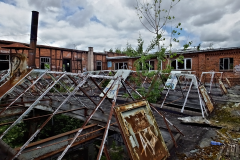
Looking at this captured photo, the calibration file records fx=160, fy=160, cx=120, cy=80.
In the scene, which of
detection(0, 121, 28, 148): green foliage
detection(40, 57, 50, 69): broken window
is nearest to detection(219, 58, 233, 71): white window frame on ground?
detection(0, 121, 28, 148): green foliage

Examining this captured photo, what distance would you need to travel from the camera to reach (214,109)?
23.2ft

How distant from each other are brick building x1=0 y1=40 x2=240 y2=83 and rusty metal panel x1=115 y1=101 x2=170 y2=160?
12958 millimetres

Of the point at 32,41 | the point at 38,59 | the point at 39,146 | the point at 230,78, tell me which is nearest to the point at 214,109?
the point at 39,146

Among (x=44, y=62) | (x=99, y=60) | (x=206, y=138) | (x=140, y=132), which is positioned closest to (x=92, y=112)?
(x=140, y=132)

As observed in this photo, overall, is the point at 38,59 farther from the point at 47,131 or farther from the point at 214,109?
the point at 214,109

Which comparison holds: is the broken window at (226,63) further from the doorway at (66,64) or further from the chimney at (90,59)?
the doorway at (66,64)

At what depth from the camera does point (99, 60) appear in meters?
21.5

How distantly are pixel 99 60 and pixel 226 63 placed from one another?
1432cm

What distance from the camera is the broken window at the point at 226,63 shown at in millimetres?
14797

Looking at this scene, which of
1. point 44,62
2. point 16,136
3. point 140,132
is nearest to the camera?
point 140,132

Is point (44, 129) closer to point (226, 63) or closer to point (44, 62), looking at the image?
point (44, 62)

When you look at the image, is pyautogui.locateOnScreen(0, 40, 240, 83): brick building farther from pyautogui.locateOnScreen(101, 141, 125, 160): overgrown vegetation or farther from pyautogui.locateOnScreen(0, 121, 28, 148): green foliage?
pyautogui.locateOnScreen(101, 141, 125, 160): overgrown vegetation

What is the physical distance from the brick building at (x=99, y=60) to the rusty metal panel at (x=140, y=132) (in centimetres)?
1296

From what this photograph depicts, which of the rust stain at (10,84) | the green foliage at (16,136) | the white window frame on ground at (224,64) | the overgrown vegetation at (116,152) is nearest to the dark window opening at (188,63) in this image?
the white window frame on ground at (224,64)
